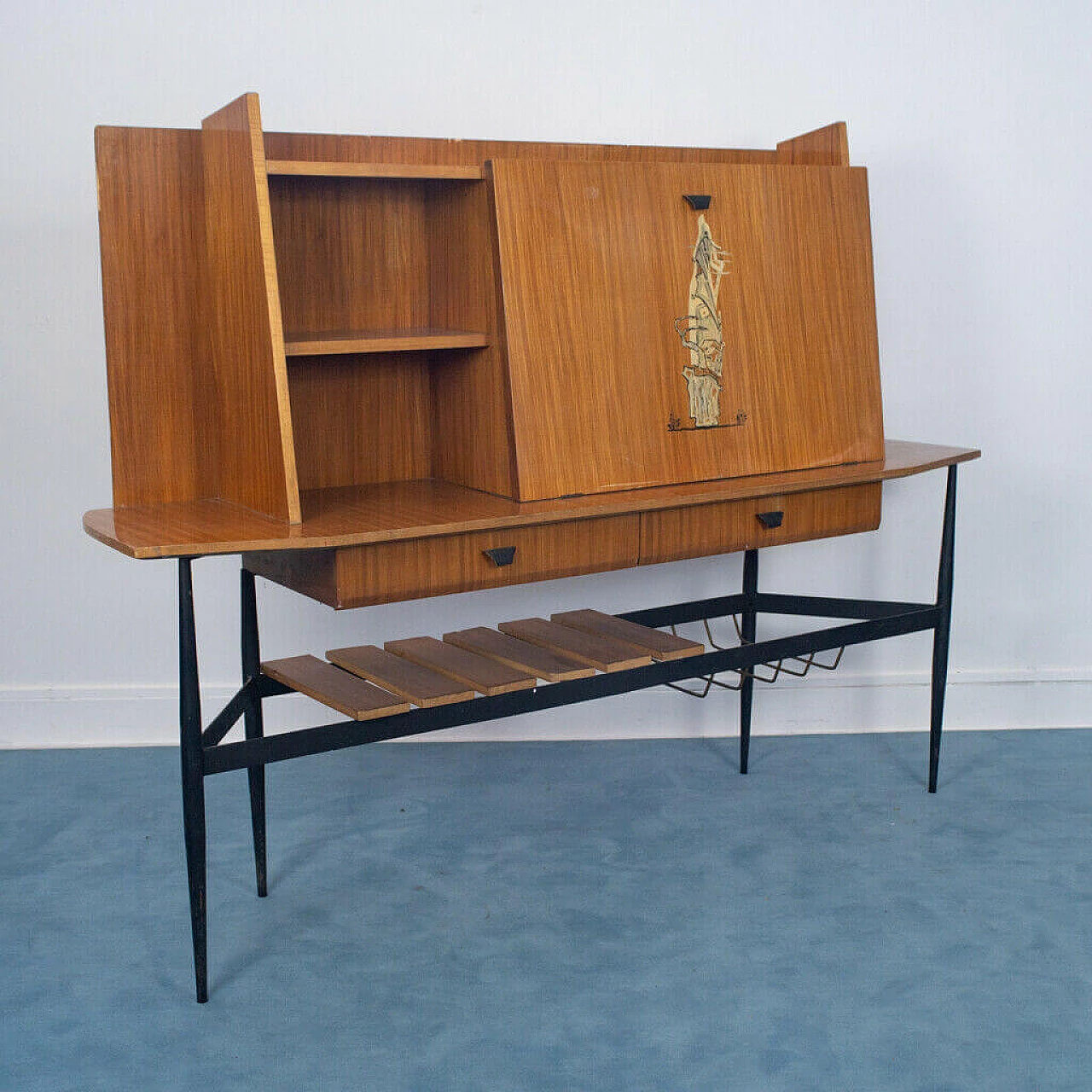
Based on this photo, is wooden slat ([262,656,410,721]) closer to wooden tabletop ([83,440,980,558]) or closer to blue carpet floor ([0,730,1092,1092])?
wooden tabletop ([83,440,980,558])

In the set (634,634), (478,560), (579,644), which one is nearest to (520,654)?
(579,644)

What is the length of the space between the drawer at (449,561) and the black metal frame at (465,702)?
9.3 inches

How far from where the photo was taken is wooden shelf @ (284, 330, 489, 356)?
8.18 ft

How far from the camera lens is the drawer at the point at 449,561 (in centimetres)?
243

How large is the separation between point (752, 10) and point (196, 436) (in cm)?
228

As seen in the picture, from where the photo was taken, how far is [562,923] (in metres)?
2.88

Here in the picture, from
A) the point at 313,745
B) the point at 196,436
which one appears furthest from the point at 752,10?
the point at 313,745

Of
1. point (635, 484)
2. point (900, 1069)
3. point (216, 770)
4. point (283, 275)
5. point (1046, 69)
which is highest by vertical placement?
point (1046, 69)

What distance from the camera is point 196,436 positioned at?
2.70 m

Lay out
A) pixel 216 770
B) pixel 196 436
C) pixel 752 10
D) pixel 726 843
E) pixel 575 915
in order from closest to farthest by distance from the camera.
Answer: pixel 216 770
pixel 196 436
pixel 575 915
pixel 726 843
pixel 752 10

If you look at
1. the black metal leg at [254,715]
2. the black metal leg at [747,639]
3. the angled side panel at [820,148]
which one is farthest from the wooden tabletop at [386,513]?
the angled side panel at [820,148]

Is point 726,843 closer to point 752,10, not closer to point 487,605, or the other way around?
point 487,605

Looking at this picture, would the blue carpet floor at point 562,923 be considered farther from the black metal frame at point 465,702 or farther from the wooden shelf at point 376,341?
the wooden shelf at point 376,341

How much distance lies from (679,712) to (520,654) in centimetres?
140
